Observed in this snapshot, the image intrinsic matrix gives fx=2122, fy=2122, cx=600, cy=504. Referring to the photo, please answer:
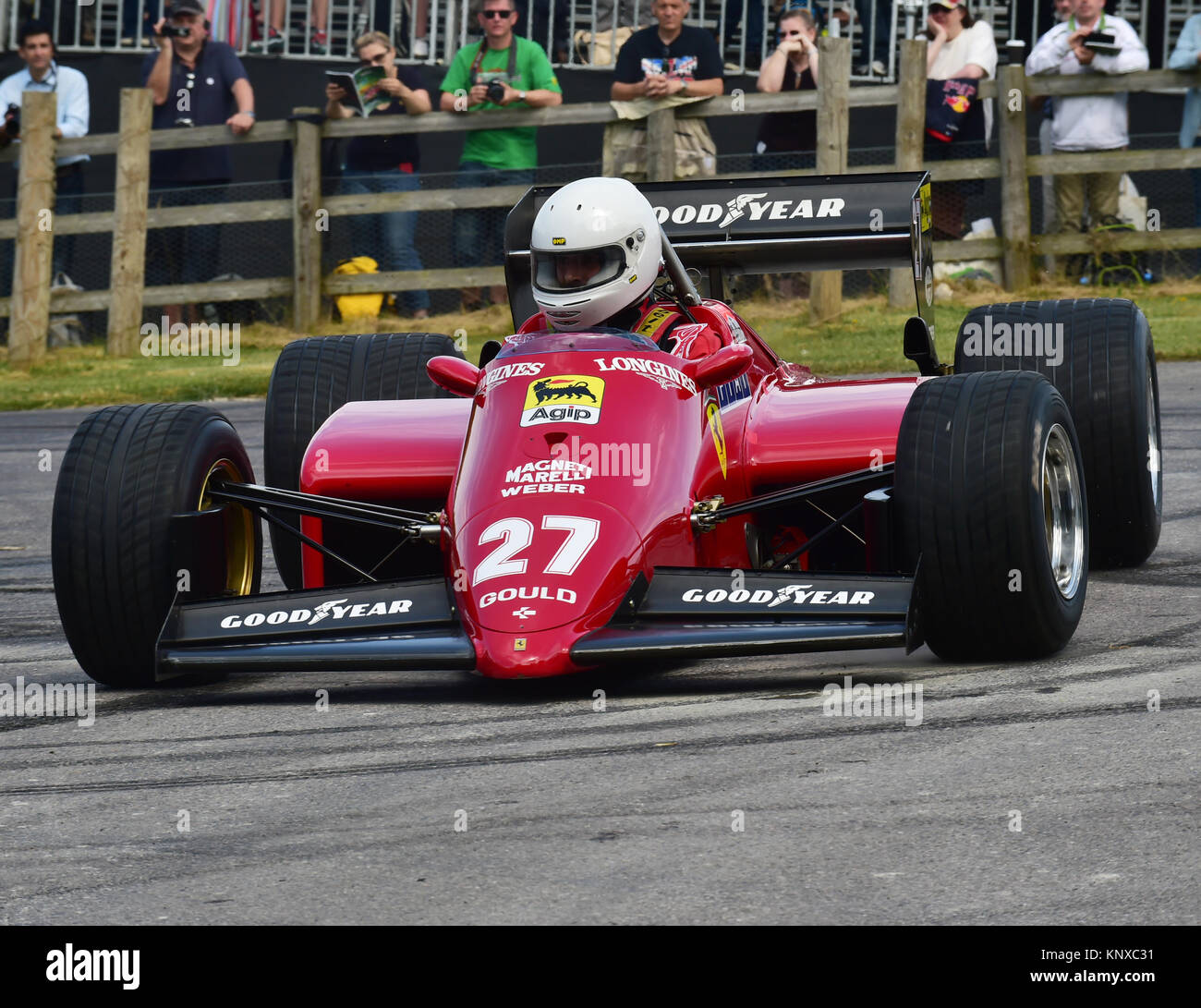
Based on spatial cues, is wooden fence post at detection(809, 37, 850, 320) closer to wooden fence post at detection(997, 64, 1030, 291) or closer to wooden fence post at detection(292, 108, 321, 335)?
wooden fence post at detection(997, 64, 1030, 291)

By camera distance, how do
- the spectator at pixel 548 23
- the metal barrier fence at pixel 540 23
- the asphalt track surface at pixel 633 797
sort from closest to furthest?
1. the asphalt track surface at pixel 633 797
2. the metal barrier fence at pixel 540 23
3. the spectator at pixel 548 23

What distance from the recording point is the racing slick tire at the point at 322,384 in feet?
26.6

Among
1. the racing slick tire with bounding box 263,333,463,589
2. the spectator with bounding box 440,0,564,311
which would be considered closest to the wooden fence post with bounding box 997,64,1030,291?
the spectator with bounding box 440,0,564,311

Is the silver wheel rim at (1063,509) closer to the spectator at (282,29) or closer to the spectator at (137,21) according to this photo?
the spectator at (282,29)

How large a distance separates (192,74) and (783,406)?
1029 cm

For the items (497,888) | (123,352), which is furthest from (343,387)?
(123,352)

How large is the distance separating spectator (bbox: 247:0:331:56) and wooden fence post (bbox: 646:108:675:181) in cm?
307

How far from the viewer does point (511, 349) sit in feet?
22.2

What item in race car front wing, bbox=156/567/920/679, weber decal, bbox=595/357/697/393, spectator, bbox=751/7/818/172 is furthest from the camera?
spectator, bbox=751/7/818/172

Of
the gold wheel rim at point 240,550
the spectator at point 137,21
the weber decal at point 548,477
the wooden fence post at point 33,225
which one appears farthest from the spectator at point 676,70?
the weber decal at point 548,477

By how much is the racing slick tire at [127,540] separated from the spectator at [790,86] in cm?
973

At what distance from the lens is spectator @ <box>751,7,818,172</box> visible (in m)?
15.8

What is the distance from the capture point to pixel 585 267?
7.02 metres

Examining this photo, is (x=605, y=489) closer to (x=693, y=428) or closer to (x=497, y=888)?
(x=693, y=428)
